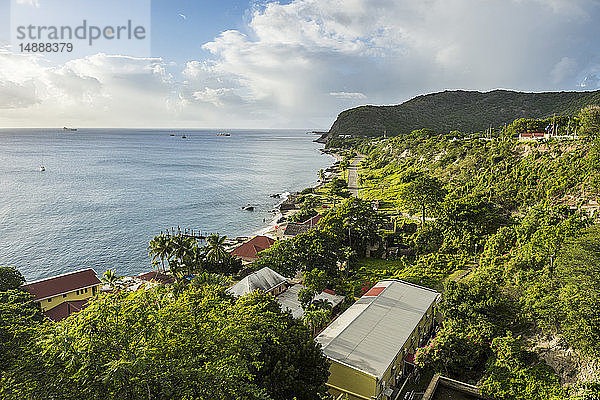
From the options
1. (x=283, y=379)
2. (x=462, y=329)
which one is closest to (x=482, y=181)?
(x=462, y=329)

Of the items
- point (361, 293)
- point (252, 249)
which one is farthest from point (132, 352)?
point (252, 249)

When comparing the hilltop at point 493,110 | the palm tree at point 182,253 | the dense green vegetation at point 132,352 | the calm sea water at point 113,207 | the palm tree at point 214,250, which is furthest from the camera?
the hilltop at point 493,110

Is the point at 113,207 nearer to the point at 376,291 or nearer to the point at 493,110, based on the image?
the point at 376,291

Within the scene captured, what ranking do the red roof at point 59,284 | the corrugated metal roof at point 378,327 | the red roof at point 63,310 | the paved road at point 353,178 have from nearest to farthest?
the corrugated metal roof at point 378,327 → the red roof at point 63,310 → the red roof at point 59,284 → the paved road at point 353,178

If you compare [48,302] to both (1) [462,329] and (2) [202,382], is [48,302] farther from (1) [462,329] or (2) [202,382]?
(1) [462,329]

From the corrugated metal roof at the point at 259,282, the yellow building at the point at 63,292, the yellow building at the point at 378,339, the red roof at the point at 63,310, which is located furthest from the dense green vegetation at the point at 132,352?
the yellow building at the point at 63,292

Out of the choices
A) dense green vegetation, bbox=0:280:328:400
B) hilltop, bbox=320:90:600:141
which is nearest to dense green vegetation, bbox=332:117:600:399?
dense green vegetation, bbox=0:280:328:400

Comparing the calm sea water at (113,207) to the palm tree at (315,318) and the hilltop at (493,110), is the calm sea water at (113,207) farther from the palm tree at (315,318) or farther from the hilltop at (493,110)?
the hilltop at (493,110)
